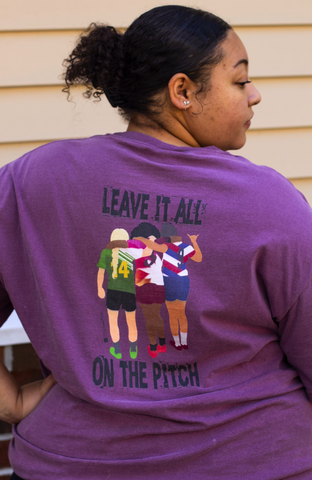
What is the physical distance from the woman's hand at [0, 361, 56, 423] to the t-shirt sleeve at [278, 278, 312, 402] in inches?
26.7

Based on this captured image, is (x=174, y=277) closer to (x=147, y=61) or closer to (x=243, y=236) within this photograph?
(x=243, y=236)

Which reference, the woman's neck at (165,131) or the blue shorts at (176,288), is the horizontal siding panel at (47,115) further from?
the blue shorts at (176,288)

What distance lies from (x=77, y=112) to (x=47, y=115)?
142 mm

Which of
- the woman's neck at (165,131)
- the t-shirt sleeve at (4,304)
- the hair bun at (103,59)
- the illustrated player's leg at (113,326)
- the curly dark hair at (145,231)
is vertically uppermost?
the hair bun at (103,59)

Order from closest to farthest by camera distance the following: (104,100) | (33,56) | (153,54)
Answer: (153,54), (33,56), (104,100)

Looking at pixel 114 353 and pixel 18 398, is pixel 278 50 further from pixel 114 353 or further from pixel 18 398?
pixel 18 398

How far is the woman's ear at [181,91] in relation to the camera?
1.18 metres

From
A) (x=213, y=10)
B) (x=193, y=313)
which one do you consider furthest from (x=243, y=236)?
(x=213, y=10)

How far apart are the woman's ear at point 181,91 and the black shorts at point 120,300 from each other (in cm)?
51

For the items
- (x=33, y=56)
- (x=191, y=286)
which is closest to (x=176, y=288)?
(x=191, y=286)

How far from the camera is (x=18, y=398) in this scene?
138cm

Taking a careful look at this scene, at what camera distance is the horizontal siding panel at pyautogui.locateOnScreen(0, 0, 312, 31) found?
207 centimetres

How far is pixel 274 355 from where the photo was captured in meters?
1.20

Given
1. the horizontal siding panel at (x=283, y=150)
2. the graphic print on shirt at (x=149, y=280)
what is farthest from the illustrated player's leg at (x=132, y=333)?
the horizontal siding panel at (x=283, y=150)
